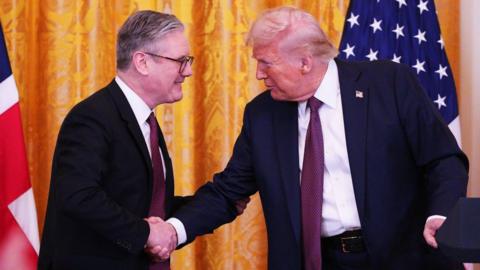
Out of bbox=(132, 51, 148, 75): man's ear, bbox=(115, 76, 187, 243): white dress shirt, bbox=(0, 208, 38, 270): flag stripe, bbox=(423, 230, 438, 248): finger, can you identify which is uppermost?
bbox=(132, 51, 148, 75): man's ear

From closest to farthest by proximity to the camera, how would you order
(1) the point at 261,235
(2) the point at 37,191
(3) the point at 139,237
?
(3) the point at 139,237 → (2) the point at 37,191 → (1) the point at 261,235

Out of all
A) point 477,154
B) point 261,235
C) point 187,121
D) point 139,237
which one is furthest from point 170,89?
point 477,154

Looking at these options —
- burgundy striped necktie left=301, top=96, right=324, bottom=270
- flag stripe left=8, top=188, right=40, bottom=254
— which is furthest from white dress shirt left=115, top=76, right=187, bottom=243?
flag stripe left=8, top=188, right=40, bottom=254

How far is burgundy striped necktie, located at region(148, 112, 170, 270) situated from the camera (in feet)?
8.98

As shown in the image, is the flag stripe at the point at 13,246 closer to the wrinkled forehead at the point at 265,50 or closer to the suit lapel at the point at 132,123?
the suit lapel at the point at 132,123

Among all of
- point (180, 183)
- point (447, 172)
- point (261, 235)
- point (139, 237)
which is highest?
point (447, 172)

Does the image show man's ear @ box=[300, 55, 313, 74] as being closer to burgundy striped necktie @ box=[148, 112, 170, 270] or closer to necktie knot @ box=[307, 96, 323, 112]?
necktie knot @ box=[307, 96, 323, 112]

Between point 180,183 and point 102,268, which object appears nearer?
point 102,268

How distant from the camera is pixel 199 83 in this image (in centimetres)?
423

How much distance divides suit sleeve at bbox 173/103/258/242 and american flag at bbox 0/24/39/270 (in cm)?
92

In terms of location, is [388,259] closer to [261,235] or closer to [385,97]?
[385,97]

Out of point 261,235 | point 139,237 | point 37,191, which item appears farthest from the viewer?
point 261,235

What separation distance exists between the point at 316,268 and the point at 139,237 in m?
Result: 0.66

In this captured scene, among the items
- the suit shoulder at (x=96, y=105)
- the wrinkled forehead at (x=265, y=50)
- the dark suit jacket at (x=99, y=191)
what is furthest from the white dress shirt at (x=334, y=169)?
the suit shoulder at (x=96, y=105)
